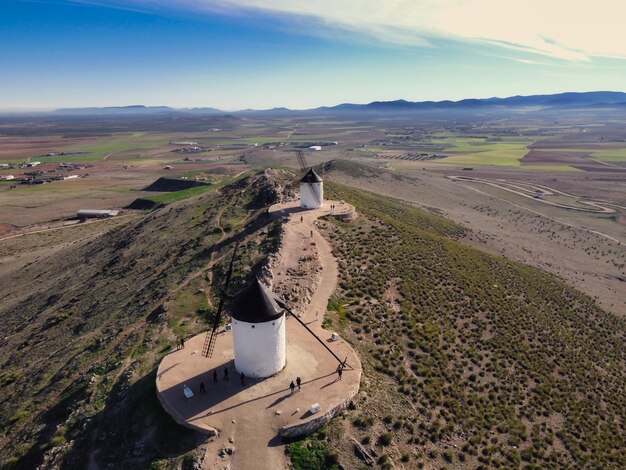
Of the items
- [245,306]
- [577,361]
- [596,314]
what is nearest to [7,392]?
[245,306]

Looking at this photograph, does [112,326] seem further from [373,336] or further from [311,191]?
[311,191]

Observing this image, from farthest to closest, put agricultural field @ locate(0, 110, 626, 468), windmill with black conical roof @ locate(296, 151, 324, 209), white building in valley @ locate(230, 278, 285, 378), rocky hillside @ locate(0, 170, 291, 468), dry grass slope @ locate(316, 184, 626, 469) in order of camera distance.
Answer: windmill with black conical roof @ locate(296, 151, 324, 209) < dry grass slope @ locate(316, 184, 626, 469) < white building in valley @ locate(230, 278, 285, 378) < agricultural field @ locate(0, 110, 626, 468) < rocky hillside @ locate(0, 170, 291, 468)

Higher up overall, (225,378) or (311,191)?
(311,191)

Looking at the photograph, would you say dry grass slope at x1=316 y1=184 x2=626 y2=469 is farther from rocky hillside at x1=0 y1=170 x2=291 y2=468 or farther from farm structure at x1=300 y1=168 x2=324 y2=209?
rocky hillside at x1=0 y1=170 x2=291 y2=468

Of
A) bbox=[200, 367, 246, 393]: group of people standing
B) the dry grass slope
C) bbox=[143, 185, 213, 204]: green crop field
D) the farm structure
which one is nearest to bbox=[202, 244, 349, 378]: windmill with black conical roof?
bbox=[200, 367, 246, 393]: group of people standing

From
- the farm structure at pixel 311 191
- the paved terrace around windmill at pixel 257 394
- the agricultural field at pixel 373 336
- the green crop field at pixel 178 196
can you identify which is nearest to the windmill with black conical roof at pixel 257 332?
the paved terrace around windmill at pixel 257 394

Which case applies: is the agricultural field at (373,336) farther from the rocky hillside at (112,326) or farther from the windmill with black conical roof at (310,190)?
the windmill with black conical roof at (310,190)

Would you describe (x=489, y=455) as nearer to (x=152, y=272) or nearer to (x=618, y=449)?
(x=618, y=449)

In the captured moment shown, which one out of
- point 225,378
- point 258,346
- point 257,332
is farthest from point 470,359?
point 225,378
